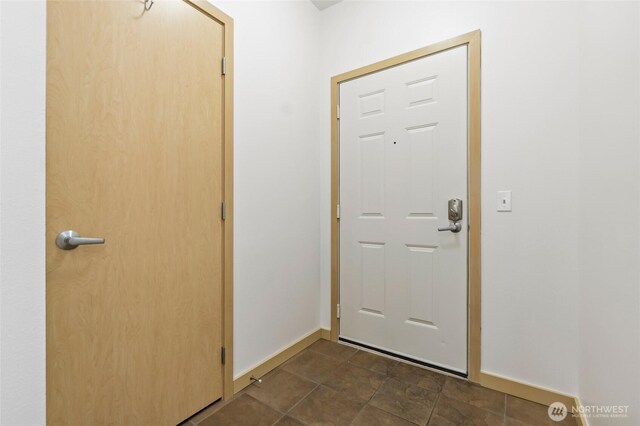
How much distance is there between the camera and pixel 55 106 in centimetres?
100

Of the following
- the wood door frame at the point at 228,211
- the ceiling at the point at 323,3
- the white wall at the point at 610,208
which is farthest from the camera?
the ceiling at the point at 323,3

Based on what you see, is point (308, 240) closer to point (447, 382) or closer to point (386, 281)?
point (386, 281)

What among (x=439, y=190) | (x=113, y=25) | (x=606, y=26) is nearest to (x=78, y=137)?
(x=113, y=25)

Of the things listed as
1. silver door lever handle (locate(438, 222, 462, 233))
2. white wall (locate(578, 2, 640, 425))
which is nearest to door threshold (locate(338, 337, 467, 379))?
white wall (locate(578, 2, 640, 425))

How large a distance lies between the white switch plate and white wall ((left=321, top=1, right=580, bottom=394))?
0.10 ft

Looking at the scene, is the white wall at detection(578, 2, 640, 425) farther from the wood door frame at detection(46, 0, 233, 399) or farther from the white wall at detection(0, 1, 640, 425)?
the wood door frame at detection(46, 0, 233, 399)

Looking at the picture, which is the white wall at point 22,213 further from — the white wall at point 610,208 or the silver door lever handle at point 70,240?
the white wall at point 610,208

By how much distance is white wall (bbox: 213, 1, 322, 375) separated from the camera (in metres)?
1.71

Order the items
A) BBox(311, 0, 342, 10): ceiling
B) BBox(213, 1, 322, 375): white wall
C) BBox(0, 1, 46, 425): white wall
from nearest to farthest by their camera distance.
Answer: BBox(0, 1, 46, 425): white wall, BBox(213, 1, 322, 375): white wall, BBox(311, 0, 342, 10): ceiling

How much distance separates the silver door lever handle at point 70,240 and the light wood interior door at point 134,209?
0.02 m

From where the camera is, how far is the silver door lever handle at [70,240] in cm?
101

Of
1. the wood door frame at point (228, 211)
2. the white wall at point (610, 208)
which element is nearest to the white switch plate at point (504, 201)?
the white wall at point (610, 208)

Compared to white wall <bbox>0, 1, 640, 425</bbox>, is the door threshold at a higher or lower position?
lower

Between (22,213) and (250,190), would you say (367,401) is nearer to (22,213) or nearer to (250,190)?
(250,190)
